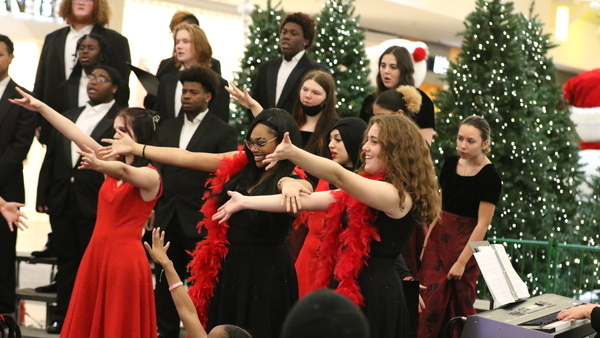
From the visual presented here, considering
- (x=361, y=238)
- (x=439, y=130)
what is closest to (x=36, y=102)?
(x=361, y=238)

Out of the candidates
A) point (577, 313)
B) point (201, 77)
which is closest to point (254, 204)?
point (577, 313)

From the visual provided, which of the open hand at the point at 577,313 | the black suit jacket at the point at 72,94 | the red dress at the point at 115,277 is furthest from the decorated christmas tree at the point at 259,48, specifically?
the open hand at the point at 577,313

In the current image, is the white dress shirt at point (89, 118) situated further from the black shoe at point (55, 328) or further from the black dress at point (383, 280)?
the black dress at point (383, 280)

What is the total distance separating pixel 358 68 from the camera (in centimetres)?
815

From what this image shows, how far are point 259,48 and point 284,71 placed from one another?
249cm

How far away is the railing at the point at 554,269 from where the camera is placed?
750 cm

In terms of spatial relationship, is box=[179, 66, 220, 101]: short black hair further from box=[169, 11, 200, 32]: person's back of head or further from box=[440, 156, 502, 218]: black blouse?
box=[440, 156, 502, 218]: black blouse

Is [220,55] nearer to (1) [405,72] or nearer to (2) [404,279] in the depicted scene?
(1) [405,72]

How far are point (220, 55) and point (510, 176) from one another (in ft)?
20.1

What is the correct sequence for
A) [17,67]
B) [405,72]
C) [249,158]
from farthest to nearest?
[17,67] → [405,72] → [249,158]

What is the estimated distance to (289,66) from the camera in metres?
5.94

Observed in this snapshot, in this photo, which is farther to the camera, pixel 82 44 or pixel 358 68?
pixel 358 68

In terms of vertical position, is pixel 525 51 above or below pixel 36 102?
above

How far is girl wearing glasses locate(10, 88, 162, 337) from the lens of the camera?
425 cm
